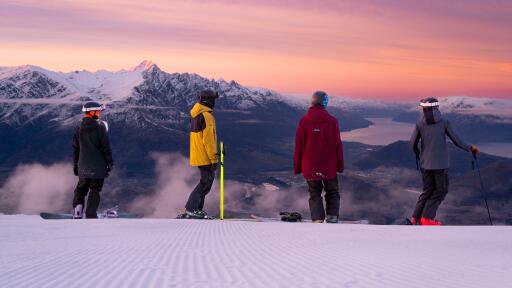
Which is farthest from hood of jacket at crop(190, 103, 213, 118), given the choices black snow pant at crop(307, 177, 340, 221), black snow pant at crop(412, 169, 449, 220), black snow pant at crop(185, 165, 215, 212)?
black snow pant at crop(412, 169, 449, 220)

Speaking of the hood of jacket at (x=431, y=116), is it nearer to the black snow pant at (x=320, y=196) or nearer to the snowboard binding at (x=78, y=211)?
the black snow pant at (x=320, y=196)

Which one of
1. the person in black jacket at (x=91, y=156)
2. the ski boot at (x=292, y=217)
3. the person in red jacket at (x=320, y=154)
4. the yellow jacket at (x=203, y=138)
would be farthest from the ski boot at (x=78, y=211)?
the person in red jacket at (x=320, y=154)

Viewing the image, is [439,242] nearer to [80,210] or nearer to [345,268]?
[345,268]

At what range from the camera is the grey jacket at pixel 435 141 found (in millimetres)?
12180

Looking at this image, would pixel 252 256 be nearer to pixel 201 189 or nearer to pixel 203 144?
pixel 203 144

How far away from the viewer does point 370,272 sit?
18.3 feet

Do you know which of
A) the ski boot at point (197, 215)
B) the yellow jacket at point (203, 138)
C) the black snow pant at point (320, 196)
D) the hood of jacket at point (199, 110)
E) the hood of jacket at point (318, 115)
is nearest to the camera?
the hood of jacket at point (318, 115)

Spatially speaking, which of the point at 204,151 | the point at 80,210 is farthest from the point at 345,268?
the point at 80,210

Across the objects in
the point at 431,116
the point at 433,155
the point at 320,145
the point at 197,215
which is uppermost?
the point at 431,116

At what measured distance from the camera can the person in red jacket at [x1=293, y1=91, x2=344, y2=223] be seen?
39.8ft

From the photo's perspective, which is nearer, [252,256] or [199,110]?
[252,256]

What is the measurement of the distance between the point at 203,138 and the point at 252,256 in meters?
6.09

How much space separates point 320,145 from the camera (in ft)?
40.0

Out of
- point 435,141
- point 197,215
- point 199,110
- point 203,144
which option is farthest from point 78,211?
point 435,141
